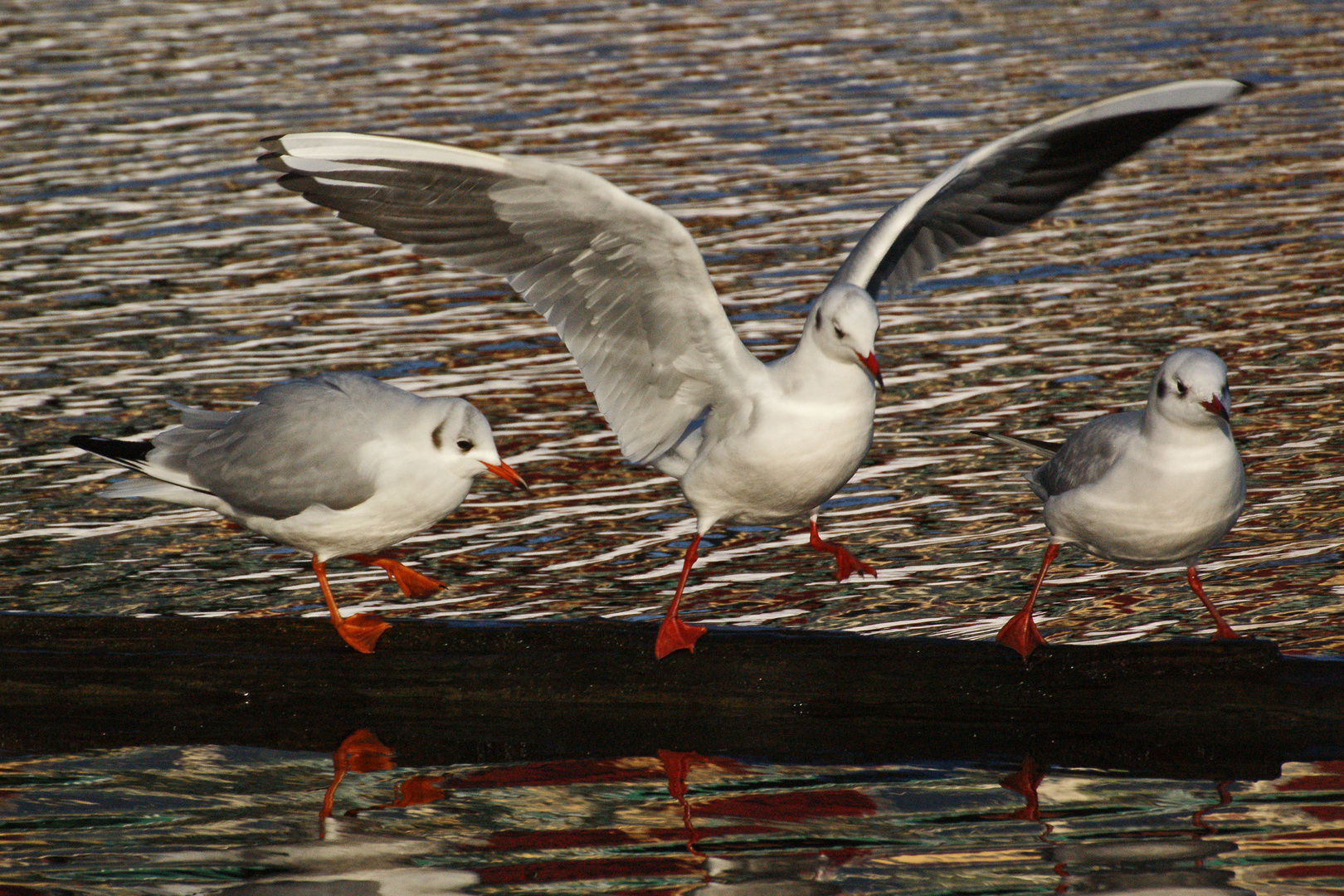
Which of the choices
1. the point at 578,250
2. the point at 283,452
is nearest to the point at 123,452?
the point at 283,452

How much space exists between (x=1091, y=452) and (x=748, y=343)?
5.71 m

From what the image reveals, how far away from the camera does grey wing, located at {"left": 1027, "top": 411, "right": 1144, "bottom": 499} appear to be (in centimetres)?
606

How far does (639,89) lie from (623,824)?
17.2m

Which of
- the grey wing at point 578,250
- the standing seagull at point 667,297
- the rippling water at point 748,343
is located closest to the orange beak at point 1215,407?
the standing seagull at point 667,297

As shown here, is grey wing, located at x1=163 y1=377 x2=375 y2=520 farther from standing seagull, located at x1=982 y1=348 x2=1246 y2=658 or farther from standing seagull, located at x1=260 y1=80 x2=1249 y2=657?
standing seagull, located at x1=982 y1=348 x2=1246 y2=658

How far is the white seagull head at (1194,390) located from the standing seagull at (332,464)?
2300mm

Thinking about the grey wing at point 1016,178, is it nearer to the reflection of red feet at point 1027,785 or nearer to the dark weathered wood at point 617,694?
the dark weathered wood at point 617,694

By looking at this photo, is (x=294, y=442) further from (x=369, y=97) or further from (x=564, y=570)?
(x=369, y=97)

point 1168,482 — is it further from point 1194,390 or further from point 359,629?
point 359,629

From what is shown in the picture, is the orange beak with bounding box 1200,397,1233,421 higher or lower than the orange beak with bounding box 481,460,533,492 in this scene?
higher

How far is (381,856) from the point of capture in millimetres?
5500

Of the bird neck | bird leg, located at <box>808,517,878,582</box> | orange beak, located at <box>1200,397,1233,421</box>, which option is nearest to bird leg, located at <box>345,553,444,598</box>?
bird leg, located at <box>808,517,878,582</box>

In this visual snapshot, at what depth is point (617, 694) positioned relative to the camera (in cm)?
588

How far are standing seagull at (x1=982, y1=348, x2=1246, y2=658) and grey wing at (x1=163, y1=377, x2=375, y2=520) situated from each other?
2.44m
